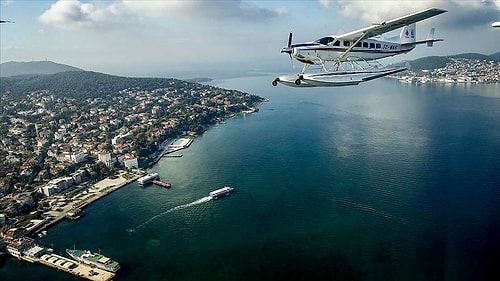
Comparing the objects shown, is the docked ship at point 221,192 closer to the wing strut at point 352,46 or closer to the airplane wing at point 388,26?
the wing strut at point 352,46

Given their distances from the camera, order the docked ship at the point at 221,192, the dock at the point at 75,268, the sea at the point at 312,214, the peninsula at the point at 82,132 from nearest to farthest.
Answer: the sea at the point at 312,214 < the dock at the point at 75,268 < the docked ship at the point at 221,192 < the peninsula at the point at 82,132

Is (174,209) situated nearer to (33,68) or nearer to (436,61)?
(436,61)

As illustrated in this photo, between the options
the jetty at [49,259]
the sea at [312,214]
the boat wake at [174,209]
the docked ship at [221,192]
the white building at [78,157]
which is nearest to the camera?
the sea at [312,214]

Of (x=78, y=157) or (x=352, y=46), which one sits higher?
(x=352, y=46)

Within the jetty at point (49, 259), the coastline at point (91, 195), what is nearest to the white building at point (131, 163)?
the coastline at point (91, 195)

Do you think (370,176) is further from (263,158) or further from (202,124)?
(202,124)

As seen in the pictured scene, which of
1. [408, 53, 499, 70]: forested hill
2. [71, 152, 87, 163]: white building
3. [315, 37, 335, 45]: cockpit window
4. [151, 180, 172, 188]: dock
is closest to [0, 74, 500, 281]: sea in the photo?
[151, 180, 172, 188]: dock

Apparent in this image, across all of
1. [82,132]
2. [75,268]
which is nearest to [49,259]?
[75,268]
